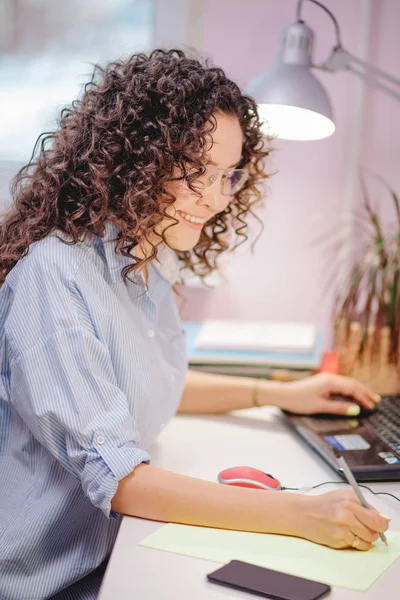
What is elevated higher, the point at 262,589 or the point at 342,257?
the point at 342,257

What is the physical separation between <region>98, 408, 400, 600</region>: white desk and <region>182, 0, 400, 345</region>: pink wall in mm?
749

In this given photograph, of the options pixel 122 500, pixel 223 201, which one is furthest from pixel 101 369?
pixel 223 201

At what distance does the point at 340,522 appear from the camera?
85 centimetres

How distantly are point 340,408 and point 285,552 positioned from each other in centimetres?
57

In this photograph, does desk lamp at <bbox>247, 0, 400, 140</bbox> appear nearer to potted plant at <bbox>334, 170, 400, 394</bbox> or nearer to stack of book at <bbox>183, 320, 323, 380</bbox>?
potted plant at <bbox>334, 170, 400, 394</bbox>

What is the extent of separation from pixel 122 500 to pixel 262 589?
0.24 m

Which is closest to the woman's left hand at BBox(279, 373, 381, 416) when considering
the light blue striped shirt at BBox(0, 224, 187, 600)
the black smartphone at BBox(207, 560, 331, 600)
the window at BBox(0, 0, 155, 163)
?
the light blue striped shirt at BBox(0, 224, 187, 600)

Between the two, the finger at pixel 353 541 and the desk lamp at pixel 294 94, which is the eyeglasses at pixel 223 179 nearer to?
the desk lamp at pixel 294 94

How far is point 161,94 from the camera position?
1.13 metres

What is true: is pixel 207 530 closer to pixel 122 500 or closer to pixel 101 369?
pixel 122 500

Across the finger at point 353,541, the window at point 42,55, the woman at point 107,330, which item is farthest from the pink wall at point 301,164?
the finger at point 353,541

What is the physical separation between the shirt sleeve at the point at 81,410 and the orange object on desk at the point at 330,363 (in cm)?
77

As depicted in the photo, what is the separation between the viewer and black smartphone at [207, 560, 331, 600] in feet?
2.42

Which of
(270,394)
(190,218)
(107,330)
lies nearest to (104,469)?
(107,330)
